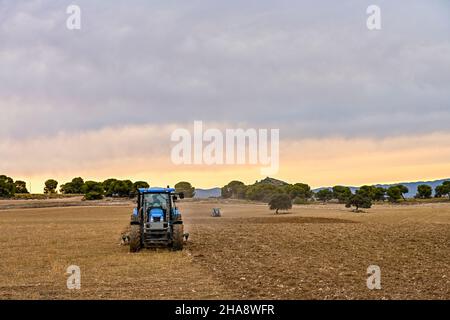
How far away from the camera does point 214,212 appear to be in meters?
74.0

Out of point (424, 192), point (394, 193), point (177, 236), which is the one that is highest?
point (424, 192)

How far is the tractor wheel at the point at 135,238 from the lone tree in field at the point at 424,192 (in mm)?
178126

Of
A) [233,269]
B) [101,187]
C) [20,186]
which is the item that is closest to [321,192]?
[101,187]

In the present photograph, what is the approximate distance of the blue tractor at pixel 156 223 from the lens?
987 inches

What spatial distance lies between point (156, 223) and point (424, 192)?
177994mm

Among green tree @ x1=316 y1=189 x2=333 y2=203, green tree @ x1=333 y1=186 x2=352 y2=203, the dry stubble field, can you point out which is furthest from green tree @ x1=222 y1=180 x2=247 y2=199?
the dry stubble field

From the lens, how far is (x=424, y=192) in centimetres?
19012

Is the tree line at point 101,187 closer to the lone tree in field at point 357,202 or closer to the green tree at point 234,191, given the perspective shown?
the green tree at point 234,191

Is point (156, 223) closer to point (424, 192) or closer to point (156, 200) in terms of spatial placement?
point (156, 200)
